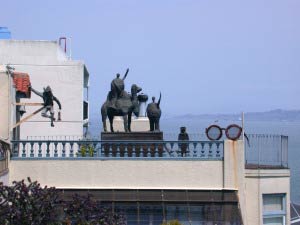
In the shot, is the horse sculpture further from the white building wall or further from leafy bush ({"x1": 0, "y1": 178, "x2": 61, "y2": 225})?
the white building wall

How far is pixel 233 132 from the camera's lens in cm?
1944

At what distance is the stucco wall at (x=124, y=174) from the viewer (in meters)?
19.5

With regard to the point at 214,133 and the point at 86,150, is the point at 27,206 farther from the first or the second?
the point at 214,133

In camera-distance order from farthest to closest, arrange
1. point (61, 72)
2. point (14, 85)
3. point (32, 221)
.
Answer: point (61, 72), point (14, 85), point (32, 221)

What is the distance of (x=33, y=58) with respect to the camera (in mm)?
35531

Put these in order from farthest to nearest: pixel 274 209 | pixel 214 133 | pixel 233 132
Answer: pixel 274 209 → pixel 214 133 → pixel 233 132

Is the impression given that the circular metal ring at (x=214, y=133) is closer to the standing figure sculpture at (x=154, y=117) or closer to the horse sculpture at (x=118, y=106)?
the standing figure sculpture at (x=154, y=117)

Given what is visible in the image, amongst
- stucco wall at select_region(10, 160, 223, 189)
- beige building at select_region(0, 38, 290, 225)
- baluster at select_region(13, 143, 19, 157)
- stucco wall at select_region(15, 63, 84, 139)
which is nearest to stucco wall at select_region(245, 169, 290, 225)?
beige building at select_region(0, 38, 290, 225)

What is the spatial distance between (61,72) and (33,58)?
56.6 inches

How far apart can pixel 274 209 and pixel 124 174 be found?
4.01m

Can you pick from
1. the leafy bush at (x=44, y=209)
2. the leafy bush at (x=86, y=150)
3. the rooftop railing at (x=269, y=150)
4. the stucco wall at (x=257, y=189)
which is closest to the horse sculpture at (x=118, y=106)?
the leafy bush at (x=86, y=150)

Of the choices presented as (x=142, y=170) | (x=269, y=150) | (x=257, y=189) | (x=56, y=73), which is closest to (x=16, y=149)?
(x=142, y=170)

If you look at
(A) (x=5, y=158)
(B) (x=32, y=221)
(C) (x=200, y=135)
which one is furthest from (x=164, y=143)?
(B) (x=32, y=221)

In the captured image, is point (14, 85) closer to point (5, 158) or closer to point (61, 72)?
point (5, 158)
